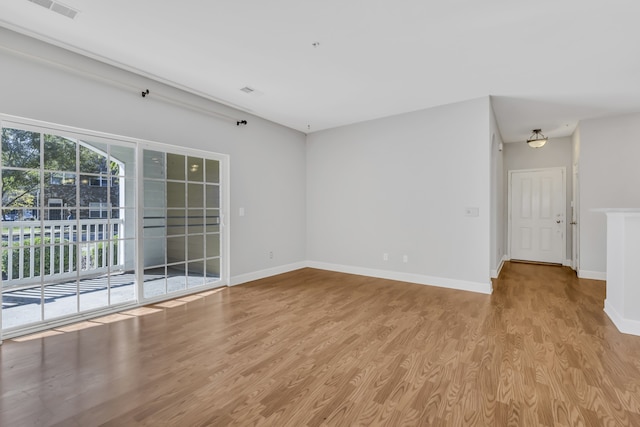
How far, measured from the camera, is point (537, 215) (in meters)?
6.66

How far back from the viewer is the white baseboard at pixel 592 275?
5055mm

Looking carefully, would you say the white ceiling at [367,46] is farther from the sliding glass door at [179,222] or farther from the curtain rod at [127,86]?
the sliding glass door at [179,222]

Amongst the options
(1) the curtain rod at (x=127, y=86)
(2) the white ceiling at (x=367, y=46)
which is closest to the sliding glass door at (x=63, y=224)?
(1) the curtain rod at (x=127, y=86)

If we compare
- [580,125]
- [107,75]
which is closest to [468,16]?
[107,75]

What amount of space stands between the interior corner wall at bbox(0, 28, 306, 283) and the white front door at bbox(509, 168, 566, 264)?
499 centimetres

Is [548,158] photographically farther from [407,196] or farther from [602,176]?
[407,196]

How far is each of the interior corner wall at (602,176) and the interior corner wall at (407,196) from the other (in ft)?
7.86

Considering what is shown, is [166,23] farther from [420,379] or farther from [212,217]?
[420,379]

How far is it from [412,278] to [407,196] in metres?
1.37

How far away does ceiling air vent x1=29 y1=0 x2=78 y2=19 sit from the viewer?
91.4 inches

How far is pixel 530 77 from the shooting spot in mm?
3551

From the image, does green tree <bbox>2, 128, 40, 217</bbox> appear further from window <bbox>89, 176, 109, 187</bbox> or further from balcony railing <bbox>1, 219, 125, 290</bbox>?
window <bbox>89, 176, 109, 187</bbox>

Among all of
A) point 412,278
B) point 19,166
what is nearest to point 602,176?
point 412,278

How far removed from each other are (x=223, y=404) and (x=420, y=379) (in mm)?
1344
